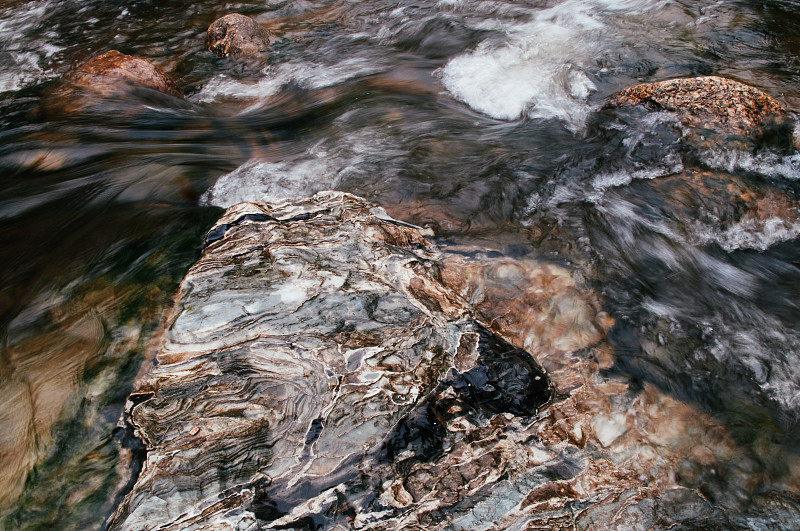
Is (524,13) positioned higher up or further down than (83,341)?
higher up

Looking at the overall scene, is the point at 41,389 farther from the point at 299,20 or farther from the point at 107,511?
the point at 299,20

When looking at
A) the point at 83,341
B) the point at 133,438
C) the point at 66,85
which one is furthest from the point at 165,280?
the point at 66,85

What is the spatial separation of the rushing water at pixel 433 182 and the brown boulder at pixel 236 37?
26 centimetres

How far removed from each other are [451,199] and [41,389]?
338 cm

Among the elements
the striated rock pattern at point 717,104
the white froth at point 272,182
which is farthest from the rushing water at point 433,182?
the striated rock pattern at point 717,104

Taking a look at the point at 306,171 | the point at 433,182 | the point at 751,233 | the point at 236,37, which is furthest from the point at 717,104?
the point at 236,37

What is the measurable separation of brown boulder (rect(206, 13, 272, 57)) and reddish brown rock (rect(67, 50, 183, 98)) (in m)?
1.47

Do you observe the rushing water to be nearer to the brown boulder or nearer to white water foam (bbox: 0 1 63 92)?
white water foam (bbox: 0 1 63 92)

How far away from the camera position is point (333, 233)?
3648mm

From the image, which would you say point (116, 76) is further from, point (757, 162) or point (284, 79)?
point (757, 162)

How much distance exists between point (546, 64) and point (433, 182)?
9.71 feet

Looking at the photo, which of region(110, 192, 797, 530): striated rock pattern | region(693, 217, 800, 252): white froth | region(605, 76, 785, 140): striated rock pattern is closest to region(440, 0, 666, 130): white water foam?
region(605, 76, 785, 140): striated rock pattern

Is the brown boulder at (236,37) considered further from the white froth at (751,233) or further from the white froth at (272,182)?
the white froth at (751,233)

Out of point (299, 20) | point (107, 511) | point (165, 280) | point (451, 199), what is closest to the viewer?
point (107, 511)
